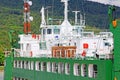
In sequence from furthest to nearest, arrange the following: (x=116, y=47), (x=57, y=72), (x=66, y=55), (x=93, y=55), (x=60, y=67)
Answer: (x=57, y=72)
(x=60, y=67)
(x=66, y=55)
(x=93, y=55)
(x=116, y=47)

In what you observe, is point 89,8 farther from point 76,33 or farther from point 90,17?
point 76,33

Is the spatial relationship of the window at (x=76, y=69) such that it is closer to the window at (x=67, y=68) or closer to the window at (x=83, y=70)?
the window at (x=83, y=70)

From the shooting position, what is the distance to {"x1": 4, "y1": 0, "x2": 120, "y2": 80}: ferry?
2223 cm

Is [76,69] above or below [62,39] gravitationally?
below

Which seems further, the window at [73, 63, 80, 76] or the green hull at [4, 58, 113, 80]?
the window at [73, 63, 80, 76]

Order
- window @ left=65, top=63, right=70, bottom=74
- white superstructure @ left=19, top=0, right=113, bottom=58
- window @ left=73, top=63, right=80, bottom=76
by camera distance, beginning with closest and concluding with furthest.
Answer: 1. window @ left=73, top=63, right=80, bottom=76
2. window @ left=65, top=63, right=70, bottom=74
3. white superstructure @ left=19, top=0, right=113, bottom=58

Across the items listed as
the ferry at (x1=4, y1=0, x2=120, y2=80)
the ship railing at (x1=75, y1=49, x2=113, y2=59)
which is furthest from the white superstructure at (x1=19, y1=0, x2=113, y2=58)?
the ship railing at (x1=75, y1=49, x2=113, y2=59)

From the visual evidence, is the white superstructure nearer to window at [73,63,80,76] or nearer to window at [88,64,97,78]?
window at [73,63,80,76]

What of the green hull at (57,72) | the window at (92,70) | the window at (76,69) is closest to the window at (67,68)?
the green hull at (57,72)

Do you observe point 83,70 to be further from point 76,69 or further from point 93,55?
point 76,69

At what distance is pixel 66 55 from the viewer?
28719 mm

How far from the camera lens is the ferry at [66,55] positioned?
22234 millimetres

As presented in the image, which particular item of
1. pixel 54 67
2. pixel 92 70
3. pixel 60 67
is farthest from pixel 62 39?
pixel 92 70

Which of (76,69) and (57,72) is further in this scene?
(57,72)
